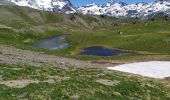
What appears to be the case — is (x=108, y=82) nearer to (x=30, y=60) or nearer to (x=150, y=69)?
(x=30, y=60)

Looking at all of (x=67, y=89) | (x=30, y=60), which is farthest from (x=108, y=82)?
(x=30, y=60)

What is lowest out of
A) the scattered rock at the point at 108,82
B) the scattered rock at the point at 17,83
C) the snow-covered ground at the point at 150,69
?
the snow-covered ground at the point at 150,69

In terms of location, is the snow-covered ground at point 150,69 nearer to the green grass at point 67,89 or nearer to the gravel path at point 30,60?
the gravel path at point 30,60

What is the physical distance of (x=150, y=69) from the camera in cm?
7562

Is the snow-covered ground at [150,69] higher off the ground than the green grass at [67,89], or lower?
lower

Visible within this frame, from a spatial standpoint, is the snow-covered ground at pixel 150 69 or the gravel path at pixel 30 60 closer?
the gravel path at pixel 30 60

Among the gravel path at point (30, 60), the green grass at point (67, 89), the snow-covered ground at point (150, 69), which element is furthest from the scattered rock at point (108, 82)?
the snow-covered ground at point (150, 69)

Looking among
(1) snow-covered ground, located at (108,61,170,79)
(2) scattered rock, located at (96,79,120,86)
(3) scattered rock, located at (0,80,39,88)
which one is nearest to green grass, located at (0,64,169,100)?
(2) scattered rock, located at (96,79,120,86)

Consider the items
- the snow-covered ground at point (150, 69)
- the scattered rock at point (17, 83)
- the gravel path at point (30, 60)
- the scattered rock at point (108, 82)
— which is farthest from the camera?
the snow-covered ground at point (150, 69)

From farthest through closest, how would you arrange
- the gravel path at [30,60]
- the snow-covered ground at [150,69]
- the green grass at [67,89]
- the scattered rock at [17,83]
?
the snow-covered ground at [150,69], the gravel path at [30,60], the scattered rock at [17,83], the green grass at [67,89]

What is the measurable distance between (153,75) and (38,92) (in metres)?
35.8

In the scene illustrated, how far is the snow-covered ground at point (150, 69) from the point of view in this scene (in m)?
70.1

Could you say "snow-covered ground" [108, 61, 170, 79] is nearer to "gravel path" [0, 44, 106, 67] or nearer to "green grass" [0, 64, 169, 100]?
"gravel path" [0, 44, 106, 67]

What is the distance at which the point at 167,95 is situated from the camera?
48594 mm
